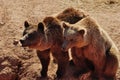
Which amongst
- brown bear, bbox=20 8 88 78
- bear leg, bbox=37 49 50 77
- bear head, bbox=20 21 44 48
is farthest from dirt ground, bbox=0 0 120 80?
bear head, bbox=20 21 44 48

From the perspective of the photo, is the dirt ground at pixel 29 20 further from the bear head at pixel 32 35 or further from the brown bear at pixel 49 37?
the bear head at pixel 32 35

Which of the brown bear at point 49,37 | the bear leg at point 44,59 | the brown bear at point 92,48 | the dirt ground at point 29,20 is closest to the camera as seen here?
the brown bear at point 92,48

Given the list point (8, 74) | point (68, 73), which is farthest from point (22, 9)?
point (68, 73)

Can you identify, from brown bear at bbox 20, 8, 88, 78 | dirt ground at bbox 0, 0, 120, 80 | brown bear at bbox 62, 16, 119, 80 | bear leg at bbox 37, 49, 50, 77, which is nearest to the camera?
brown bear at bbox 62, 16, 119, 80

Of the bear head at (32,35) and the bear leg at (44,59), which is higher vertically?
the bear head at (32,35)

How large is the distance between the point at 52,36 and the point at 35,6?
10.8 ft

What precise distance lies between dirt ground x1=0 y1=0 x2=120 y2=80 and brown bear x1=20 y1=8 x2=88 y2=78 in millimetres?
367

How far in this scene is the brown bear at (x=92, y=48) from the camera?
6160mm

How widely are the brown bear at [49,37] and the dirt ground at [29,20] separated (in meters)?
0.37

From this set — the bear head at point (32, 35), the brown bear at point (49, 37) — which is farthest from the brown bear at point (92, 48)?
the bear head at point (32, 35)

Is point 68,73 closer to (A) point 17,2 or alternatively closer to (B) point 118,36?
Result: (B) point 118,36

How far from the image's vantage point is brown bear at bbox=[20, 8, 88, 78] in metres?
6.33

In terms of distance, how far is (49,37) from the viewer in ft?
21.6

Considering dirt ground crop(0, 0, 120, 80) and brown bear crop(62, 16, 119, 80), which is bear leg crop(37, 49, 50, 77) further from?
brown bear crop(62, 16, 119, 80)
